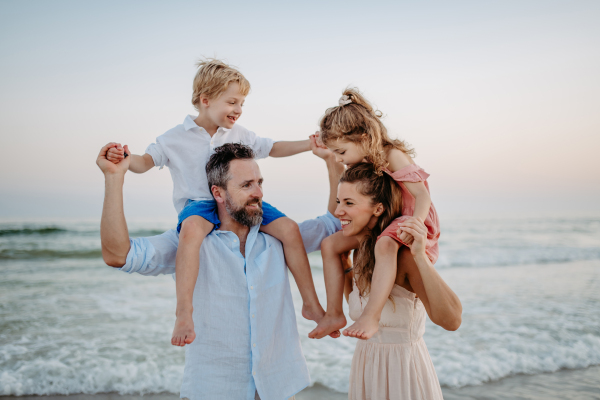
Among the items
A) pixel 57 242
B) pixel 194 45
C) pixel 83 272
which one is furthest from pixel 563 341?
pixel 57 242

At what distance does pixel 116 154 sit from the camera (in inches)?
96.8

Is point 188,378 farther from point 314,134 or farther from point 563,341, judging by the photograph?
point 563,341

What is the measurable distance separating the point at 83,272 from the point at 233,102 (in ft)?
35.5

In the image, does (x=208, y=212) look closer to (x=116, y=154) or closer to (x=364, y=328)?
(x=116, y=154)

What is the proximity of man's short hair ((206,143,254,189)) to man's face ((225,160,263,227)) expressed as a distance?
0.04m

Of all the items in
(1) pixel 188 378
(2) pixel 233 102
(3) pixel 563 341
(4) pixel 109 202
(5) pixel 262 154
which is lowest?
(3) pixel 563 341

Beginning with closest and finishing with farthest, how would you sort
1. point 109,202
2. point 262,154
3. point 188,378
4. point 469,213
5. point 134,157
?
point 109,202
point 188,378
point 134,157
point 262,154
point 469,213

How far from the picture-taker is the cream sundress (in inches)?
97.4

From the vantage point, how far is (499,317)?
809cm

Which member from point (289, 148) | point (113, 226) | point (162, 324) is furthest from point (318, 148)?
point (162, 324)

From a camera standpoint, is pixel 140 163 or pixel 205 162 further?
pixel 205 162

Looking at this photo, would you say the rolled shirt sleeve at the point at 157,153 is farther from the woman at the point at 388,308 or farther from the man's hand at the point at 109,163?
the woman at the point at 388,308

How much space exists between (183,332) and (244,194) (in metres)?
0.91

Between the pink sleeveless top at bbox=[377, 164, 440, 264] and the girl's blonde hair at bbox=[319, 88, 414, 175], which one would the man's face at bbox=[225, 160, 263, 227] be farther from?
the pink sleeveless top at bbox=[377, 164, 440, 264]
